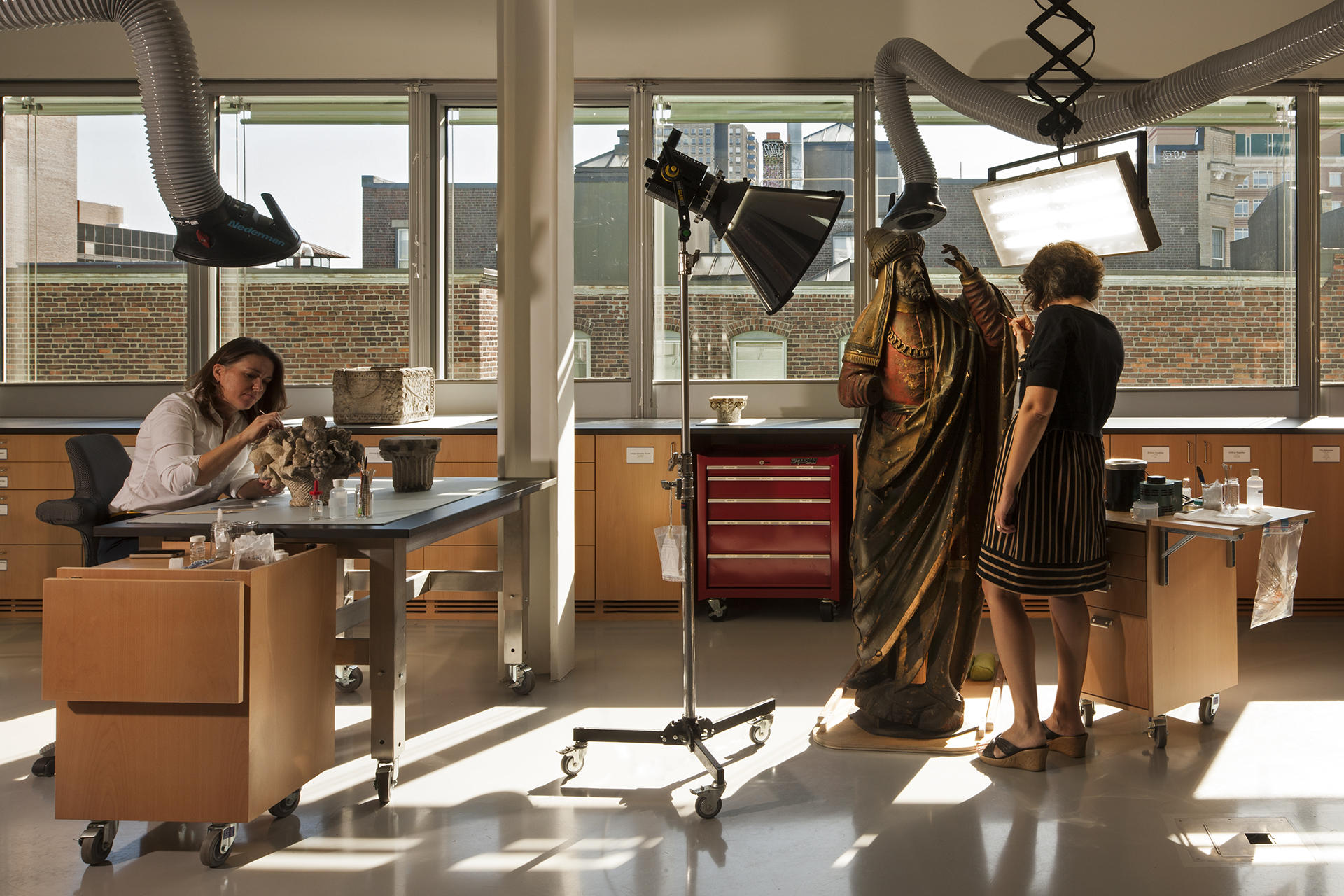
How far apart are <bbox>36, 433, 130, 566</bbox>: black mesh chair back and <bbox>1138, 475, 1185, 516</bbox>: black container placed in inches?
133

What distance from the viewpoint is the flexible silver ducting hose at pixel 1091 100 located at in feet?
13.7

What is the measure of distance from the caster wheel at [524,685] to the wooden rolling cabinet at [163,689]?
137 centimetres

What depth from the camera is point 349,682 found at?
3.97 metres

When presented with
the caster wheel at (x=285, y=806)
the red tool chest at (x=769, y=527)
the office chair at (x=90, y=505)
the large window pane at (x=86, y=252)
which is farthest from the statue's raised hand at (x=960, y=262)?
the large window pane at (x=86, y=252)

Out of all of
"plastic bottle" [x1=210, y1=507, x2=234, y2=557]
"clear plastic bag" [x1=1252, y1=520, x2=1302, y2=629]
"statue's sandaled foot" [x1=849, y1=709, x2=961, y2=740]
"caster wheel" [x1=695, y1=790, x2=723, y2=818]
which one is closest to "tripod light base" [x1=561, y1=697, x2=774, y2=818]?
"caster wheel" [x1=695, y1=790, x2=723, y2=818]

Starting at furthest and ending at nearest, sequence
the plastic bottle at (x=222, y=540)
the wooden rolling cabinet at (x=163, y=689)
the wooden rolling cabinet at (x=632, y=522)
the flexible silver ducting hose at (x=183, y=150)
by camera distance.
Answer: the wooden rolling cabinet at (x=632, y=522)
the flexible silver ducting hose at (x=183, y=150)
the plastic bottle at (x=222, y=540)
the wooden rolling cabinet at (x=163, y=689)

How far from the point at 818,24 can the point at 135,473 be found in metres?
4.22

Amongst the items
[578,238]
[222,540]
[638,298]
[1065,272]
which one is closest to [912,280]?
[1065,272]

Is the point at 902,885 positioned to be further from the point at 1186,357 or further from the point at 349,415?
the point at 1186,357

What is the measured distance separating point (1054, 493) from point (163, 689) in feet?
8.04

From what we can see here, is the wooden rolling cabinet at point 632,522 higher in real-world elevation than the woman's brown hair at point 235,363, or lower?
lower

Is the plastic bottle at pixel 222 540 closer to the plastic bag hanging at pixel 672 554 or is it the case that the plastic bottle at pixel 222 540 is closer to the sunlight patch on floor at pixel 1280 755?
the plastic bag hanging at pixel 672 554

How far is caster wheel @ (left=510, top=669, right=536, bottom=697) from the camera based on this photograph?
3857 mm

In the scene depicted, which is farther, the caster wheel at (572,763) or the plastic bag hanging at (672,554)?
the plastic bag hanging at (672,554)
